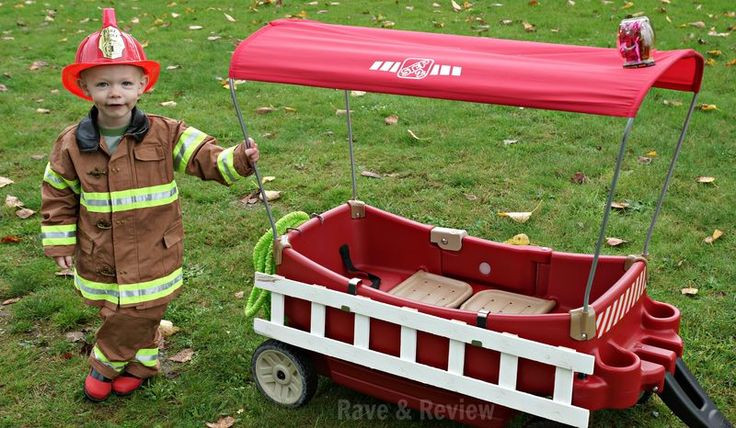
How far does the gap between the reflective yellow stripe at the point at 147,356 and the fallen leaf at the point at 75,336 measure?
0.48 metres

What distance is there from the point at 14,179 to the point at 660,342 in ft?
12.9

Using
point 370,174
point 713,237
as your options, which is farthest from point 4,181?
point 713,237

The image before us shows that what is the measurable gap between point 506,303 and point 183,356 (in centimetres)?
133

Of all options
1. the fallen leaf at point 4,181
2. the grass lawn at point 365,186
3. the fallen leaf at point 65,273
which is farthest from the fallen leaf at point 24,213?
the fallen leaf at point 65,273

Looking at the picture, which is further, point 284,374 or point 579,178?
point 579,178

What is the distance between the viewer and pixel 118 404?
319cm

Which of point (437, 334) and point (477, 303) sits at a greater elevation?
point (437, 334)

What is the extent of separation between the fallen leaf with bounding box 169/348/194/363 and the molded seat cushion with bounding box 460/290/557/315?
3.73 feet

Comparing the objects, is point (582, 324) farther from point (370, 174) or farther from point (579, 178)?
point (370, 174)

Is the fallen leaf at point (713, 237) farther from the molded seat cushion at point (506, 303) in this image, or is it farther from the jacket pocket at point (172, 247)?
the jacket pocket at point (172, 247)

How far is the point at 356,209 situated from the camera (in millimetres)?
3568

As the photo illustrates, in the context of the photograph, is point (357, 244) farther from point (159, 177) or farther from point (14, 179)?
point (14, 179)

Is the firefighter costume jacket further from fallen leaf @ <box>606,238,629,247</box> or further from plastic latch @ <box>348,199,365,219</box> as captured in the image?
fallen leaf @ <box>606,238,629,247</box>

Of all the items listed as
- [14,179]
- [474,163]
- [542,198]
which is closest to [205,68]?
[14,179]
